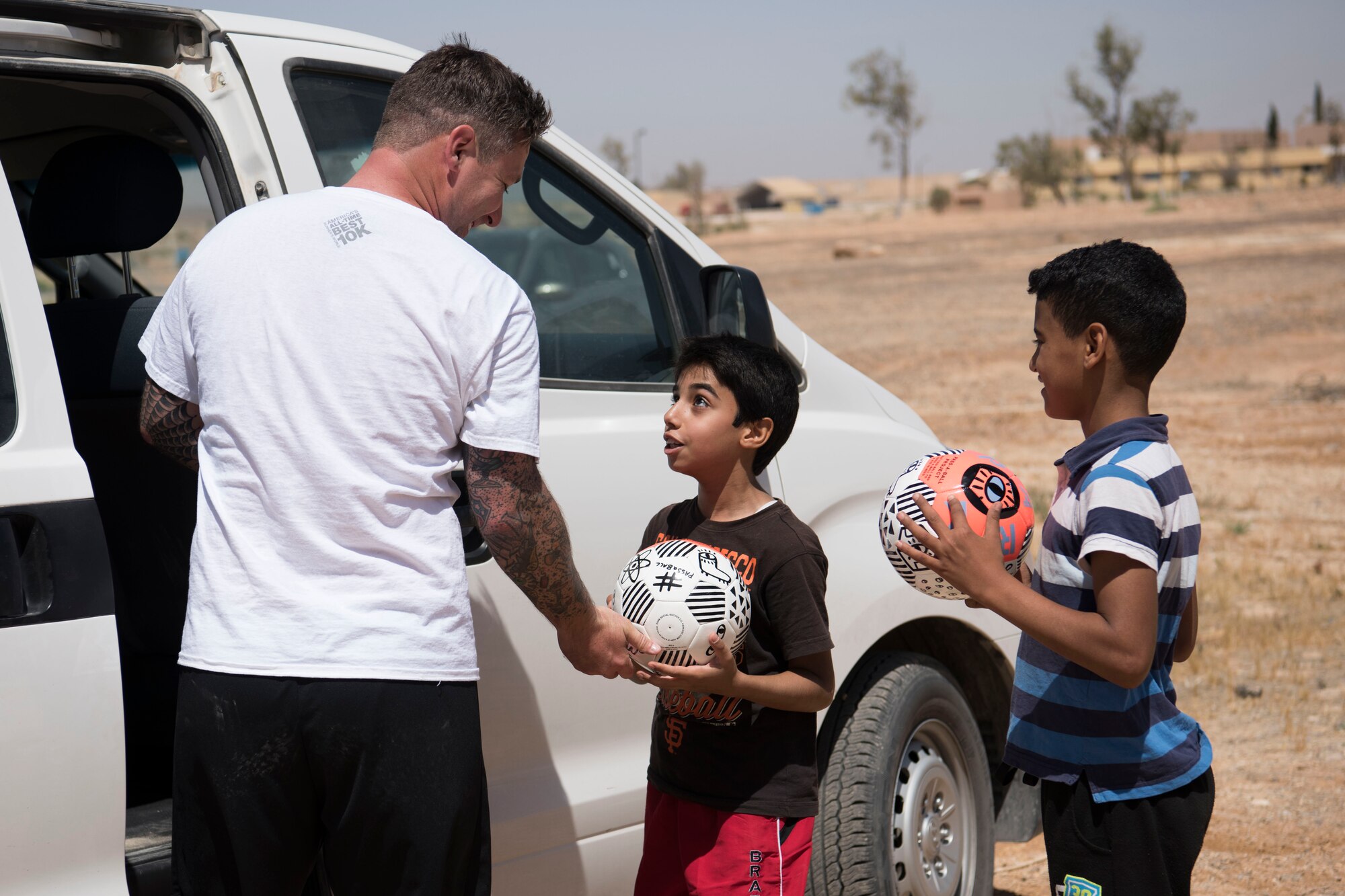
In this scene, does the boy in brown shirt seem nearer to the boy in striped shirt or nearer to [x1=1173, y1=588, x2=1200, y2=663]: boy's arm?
the boy in striped shirt

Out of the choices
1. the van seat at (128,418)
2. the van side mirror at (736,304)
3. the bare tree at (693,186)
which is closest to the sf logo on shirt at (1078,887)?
the van side mirror at (736,304)

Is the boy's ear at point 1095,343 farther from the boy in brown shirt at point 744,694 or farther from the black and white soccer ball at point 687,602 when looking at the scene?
the black and white soccer ball at point 687,602

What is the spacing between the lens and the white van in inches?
79.5

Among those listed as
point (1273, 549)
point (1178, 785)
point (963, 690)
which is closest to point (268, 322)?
point (1178, 785)

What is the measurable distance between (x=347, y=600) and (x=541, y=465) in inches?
32.2

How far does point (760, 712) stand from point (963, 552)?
574 mm

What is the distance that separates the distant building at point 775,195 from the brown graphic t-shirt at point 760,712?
104762 mm

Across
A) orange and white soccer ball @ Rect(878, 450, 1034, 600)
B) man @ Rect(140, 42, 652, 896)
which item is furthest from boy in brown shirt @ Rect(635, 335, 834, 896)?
man @ Rect(140, 42, 652, 896)

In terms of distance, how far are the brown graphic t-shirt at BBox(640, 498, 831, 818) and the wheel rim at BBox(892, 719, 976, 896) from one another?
852 mm

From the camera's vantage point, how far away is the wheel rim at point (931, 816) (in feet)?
11.0

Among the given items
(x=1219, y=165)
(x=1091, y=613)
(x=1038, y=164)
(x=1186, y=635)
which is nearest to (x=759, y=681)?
(x=1091, y=613)

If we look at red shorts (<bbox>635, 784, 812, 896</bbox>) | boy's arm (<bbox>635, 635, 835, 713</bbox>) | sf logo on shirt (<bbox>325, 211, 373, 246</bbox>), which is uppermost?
sf logo on shirt (<bbox>325, 211, 373, 246</bbox>)

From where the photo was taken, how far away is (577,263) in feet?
11.5

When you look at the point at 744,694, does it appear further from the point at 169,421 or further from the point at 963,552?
the point at 169,421
